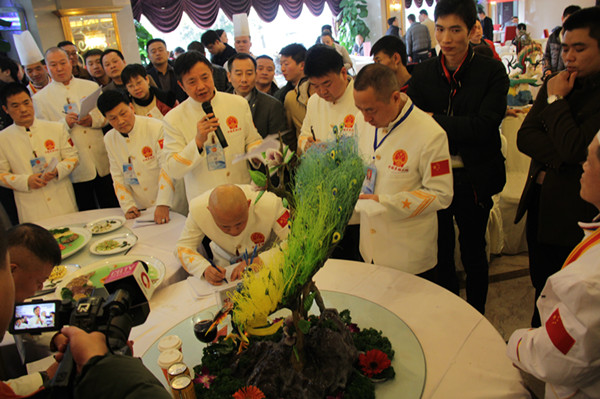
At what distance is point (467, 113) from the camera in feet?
6.83

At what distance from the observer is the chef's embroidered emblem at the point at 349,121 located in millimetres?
2465

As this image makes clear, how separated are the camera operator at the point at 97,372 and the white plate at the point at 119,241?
1.50 meters

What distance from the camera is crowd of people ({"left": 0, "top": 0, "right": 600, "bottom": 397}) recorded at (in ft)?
3.91

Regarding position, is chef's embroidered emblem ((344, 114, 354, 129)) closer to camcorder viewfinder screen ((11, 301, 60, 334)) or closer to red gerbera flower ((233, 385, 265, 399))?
red gerbera flower ((233, 385, 265, 399))

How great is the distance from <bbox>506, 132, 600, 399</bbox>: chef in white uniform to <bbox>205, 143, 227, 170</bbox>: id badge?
6.29ft

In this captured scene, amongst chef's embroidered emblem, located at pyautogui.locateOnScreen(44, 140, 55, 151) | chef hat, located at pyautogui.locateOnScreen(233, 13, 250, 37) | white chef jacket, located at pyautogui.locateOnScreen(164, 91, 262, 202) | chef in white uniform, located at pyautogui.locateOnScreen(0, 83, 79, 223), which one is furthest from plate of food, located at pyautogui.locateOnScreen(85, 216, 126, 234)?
chef hat, located at pyautogui.locateOnScreen(233, 13, 250, 37)

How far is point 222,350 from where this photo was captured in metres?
1.37

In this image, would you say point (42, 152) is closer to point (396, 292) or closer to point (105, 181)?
point (105, 181)

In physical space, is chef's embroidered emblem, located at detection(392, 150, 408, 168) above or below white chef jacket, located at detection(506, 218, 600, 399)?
above

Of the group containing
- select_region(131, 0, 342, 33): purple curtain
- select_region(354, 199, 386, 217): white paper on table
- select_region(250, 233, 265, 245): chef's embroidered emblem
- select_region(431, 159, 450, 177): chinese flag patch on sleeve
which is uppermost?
select_region(131, 0, 342, 33): purple curtain

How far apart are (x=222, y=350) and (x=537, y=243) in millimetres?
1591

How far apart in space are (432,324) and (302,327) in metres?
0.52

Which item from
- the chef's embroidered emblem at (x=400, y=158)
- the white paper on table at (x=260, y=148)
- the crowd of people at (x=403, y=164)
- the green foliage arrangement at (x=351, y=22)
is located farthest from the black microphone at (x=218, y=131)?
the green foliage arrangement at (x=351, y=22)

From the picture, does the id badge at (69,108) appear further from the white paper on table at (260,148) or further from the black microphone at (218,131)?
the white paper on table at (260,148)
